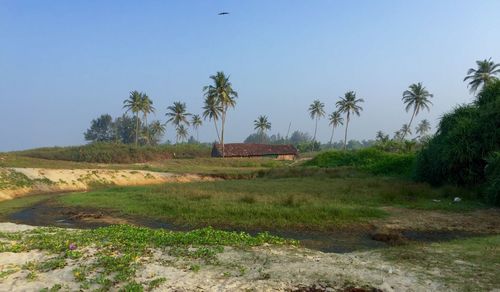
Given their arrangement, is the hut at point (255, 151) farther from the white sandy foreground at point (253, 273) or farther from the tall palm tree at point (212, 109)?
the white sandy foreground at point (253, 273)

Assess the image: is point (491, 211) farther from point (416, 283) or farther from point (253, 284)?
point (253, 284)

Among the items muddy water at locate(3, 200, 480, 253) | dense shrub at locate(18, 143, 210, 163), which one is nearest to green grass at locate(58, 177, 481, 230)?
muddy water at locate(3, 200, 480, 253)

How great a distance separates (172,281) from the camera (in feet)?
29.1

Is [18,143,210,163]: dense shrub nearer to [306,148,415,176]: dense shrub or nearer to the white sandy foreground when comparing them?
[306,148,415,176]: dense shrub

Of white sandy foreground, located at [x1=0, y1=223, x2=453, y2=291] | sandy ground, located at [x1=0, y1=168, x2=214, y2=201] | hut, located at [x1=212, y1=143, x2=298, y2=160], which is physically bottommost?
white sandy foreground, located at [x1=0, y1=223, x2=453, y2=291]

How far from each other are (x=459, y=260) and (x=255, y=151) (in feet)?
229

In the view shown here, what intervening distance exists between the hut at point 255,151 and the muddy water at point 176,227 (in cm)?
5345

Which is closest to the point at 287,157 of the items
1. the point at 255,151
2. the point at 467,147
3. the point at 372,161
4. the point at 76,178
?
the point at 255,151

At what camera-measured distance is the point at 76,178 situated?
39656 millimetres

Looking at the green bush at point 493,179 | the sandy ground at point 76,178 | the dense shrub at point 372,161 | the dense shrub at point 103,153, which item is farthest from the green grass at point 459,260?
the dense shrub at point 103,153

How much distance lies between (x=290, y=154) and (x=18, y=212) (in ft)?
204

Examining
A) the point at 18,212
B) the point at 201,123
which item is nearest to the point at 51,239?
the point at 18,212

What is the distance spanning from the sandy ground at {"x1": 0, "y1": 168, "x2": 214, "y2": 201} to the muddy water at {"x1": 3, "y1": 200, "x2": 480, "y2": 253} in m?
9.80

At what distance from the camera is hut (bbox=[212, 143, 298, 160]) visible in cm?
7875
